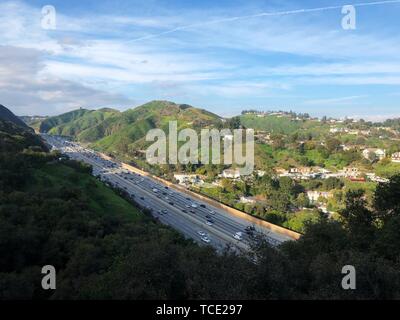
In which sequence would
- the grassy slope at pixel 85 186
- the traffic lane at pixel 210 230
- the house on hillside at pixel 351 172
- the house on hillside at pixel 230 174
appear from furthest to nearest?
the house on hillside at pixel 230 174, the house on hillside at pixel 351 172, the traffic lane at pixel 210 230, the grassy slope at pixel 85 186

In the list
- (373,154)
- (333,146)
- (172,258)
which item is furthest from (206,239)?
(373,154)

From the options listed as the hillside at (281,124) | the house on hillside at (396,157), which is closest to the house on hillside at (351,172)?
the house on hillside at (396,157)

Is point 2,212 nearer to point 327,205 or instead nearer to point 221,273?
point 221,273

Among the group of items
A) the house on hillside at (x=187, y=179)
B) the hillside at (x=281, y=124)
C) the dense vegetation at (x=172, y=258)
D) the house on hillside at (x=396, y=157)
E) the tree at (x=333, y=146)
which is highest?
the hillside at (x=281, y=124)

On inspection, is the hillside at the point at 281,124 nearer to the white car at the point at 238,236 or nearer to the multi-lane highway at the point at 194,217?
the multi-lane highway at the point at 194,217

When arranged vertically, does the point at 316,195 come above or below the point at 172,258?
below

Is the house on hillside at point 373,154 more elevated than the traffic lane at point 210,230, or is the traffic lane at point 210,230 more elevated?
the house on hillside at point 373,154

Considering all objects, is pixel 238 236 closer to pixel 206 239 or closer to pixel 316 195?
pixel 206 239

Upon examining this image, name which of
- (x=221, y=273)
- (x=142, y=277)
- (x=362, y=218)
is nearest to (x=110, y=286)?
(x=142, y=277)
